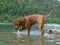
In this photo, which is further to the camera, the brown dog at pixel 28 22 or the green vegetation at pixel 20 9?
the green vegetation at pixel 20 9

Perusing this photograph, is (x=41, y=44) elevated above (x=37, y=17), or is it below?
below

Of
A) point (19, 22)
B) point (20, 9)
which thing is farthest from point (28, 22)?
point (20, 9)

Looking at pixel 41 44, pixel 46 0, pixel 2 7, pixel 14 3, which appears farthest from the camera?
pixel 46 0

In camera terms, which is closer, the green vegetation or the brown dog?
the brown dog

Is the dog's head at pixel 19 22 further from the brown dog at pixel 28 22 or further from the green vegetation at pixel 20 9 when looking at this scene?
the green vegetation at pixel 20 9

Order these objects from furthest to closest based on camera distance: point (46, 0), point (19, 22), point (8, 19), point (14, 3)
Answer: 1. point (46, 0)
2. point (14, 3)
3. point (8, 19)
4. point (19, 22)

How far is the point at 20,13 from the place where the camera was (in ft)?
246

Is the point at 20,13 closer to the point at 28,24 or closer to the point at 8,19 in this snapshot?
the point at 8,19

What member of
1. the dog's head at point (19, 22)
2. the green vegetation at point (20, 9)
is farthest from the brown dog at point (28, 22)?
the green vegetation at point (20, 9)

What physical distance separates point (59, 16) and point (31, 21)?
73.4m

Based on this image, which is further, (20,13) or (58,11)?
(58,11)

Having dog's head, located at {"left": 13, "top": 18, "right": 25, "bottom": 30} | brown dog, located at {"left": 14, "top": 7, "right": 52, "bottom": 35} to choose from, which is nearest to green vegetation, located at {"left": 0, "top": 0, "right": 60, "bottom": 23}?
brown dog, located at {"left": 14, "top": 7, "right": 52, "bottom": 35}

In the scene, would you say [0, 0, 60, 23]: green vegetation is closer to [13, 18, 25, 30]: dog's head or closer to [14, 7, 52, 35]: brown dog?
[14, 7, 52, 35]: brown dog

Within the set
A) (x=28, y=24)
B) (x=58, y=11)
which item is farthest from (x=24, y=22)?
(x=58, y=11)
